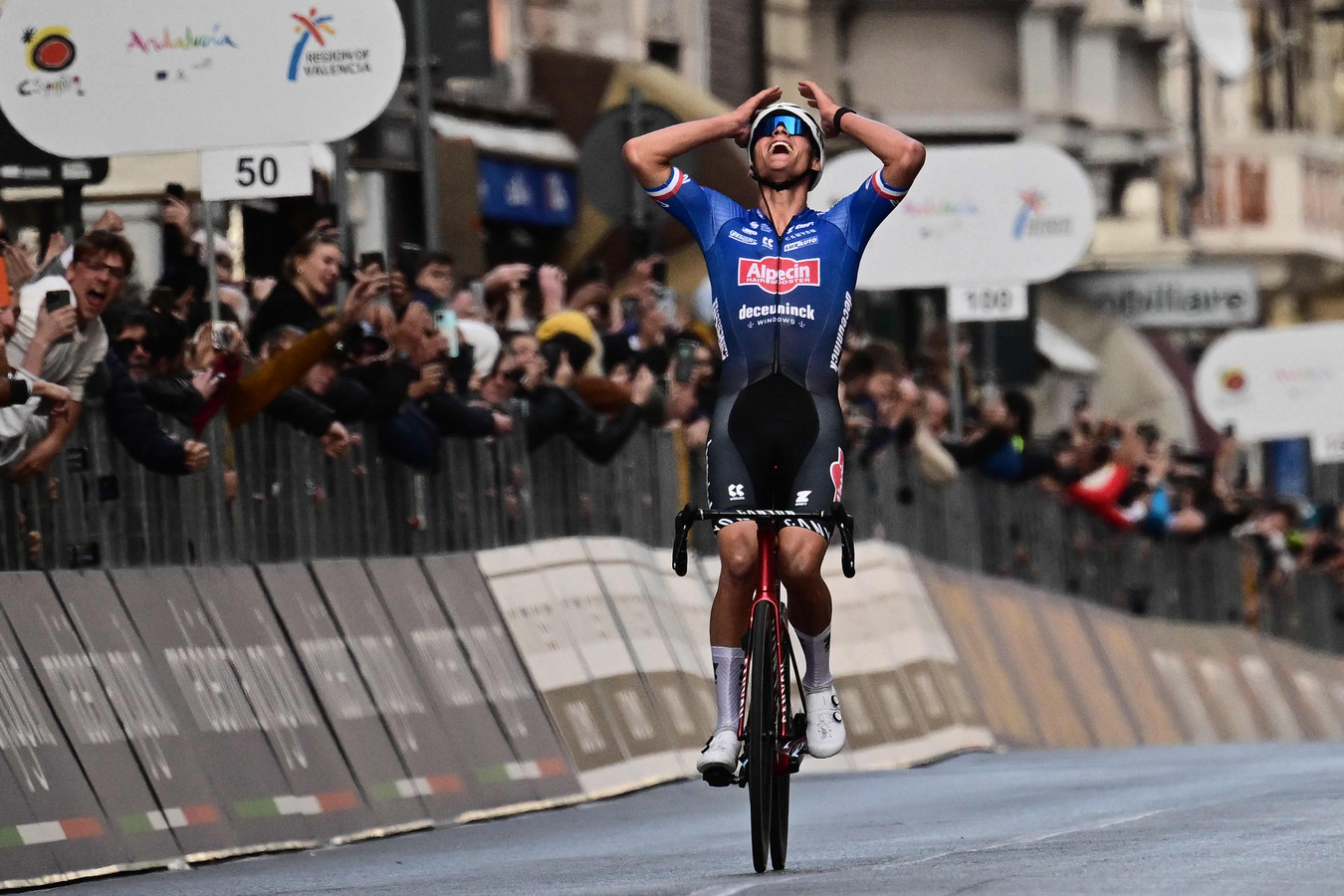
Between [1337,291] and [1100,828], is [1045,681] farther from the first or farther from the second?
[1337,291]

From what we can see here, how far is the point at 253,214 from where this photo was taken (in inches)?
719

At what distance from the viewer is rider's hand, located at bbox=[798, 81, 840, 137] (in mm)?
11867

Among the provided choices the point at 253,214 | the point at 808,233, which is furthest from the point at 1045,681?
the point at 808,233

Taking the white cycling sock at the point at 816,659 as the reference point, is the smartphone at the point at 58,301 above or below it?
above

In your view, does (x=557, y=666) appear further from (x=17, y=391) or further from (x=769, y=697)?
(x=769, y=697)

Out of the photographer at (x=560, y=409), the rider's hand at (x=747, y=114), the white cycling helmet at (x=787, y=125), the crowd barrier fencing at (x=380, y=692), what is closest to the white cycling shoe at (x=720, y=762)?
the white cycling helmet at (x=787, y=125)

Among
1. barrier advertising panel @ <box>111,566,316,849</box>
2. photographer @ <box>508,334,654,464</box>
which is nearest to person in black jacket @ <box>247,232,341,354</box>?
barrier advertising panel @ <box>111,566,316,849</box>

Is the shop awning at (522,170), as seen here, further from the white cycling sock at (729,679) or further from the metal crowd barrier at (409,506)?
the white cycling sock at (729,679)

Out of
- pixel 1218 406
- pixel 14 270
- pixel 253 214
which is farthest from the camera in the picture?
pixel 1218 406

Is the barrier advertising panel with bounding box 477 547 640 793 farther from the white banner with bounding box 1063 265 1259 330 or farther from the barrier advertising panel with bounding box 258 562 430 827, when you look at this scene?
the white banner with bounding box 1063 265 1259 330

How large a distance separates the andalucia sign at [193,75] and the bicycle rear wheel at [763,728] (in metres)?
4.40

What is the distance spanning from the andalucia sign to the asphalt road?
10.2ft

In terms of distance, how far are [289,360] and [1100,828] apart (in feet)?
13.4

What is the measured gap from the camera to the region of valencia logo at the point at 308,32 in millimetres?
15203
